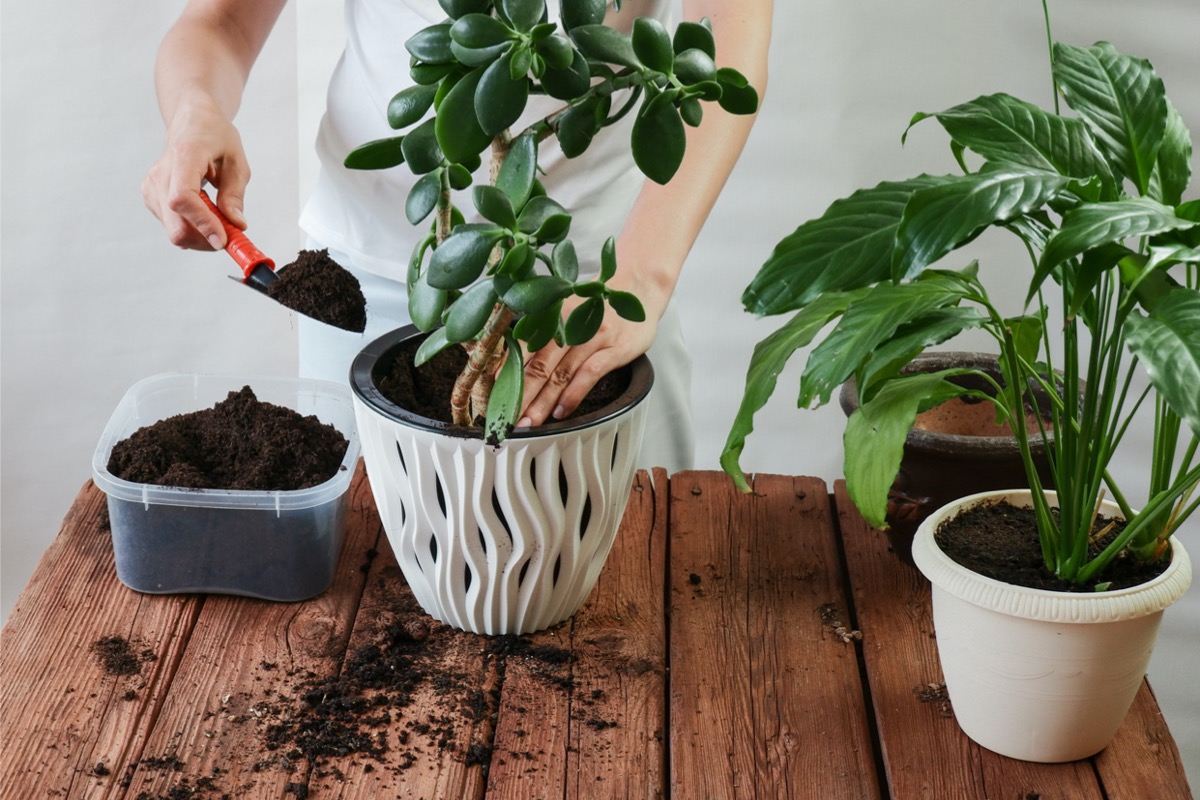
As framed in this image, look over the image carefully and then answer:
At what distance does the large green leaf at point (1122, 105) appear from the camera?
955 mm

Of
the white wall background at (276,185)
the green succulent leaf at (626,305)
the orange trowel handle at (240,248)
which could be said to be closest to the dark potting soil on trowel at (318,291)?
the orange trowel handle at (240,248)

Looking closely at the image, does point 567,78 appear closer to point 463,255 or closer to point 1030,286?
point 463,255

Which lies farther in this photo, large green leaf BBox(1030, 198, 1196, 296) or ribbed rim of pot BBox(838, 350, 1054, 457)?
ribbed rim of pot BBox(838, 350, 1054, 457)

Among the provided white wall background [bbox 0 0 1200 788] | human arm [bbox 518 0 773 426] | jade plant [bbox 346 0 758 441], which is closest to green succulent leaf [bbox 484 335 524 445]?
jade plant [bbox 346 0 758 441]

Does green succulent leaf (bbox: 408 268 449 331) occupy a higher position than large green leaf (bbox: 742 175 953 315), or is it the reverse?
large green leaf (bbox: 742 175 953 315)

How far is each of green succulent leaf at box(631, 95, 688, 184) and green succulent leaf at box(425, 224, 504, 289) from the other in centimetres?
12

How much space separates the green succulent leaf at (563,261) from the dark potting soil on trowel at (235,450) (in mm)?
384

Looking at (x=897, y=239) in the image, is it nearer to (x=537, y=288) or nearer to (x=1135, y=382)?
(x=537, y=288)

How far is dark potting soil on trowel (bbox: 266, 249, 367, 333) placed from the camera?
114 centimetres

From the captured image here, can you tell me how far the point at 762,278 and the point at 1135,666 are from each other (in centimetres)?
44

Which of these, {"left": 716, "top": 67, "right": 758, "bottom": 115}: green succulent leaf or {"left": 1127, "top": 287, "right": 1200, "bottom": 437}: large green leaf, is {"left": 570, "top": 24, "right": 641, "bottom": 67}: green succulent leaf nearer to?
{"left": 716, "top": 67, "right": 758, "bottom": 115}: green succulent leaf

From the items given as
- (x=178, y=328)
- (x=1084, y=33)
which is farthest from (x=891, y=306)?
(x=178, y=328)

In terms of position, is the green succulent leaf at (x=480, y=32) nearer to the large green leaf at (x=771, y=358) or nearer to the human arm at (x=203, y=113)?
the large green leaf at (x=771, y=358)

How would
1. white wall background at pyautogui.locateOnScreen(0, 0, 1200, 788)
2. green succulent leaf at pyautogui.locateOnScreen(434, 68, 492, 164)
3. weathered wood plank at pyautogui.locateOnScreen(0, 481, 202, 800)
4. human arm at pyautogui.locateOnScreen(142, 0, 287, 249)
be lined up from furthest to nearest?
white wall background at pyautogui.locateOnScreen(0, 0, 1200, 788), human arm at pyautogui.locateOnScreen(142, 0, 287, 249), weathered wood plank at pyautogui.locateOnScreen(0, 481, 202, 800), green succulent leaf at pyautogui.locateOnScreen(434, 68, 492, 164)
